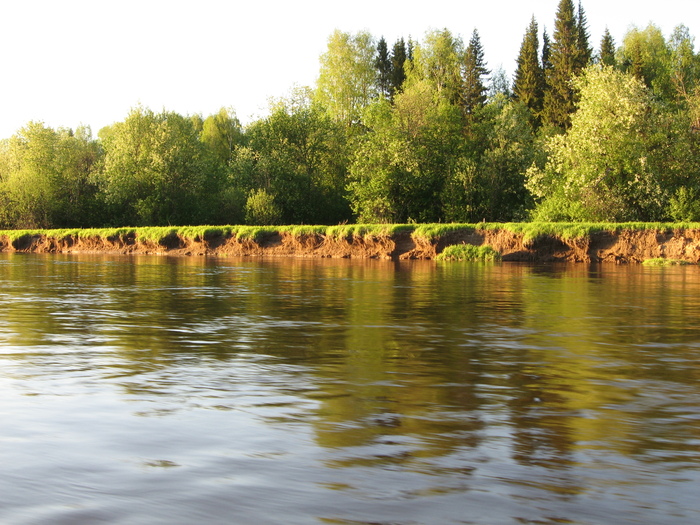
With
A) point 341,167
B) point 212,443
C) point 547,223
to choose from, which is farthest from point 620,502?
point 341,167

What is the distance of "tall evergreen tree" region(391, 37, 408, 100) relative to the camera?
351 ft

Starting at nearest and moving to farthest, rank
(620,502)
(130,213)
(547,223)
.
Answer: (620,502)
(547,223)
(130,213)

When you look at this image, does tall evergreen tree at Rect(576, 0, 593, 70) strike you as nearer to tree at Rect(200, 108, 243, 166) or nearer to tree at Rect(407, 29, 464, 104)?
tree at Rect(407, 29, 464, 104)

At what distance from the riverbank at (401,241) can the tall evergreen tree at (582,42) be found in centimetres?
5171

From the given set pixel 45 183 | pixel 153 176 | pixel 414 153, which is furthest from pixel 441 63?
pixel 45 183

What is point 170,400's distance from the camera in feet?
30.2

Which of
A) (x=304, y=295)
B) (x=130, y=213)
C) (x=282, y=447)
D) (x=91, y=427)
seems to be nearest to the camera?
(x=282, y=447)

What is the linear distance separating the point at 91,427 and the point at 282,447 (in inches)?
86.8

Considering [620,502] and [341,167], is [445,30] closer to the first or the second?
[341,167]

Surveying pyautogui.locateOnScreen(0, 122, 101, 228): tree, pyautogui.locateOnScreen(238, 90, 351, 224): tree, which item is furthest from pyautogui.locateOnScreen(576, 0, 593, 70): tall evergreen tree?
pyautogui.locateOnScreen(0, 122, 101, 228): tree

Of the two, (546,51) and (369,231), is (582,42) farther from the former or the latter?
(369,231)

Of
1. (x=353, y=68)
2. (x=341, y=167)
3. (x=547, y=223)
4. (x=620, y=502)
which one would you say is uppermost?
(x=353, y=68)

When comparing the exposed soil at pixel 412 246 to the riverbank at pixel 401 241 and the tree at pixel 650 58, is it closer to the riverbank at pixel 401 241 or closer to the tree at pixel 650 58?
the riverbank at pixel 401 241

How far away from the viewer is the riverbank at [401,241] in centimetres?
5116
